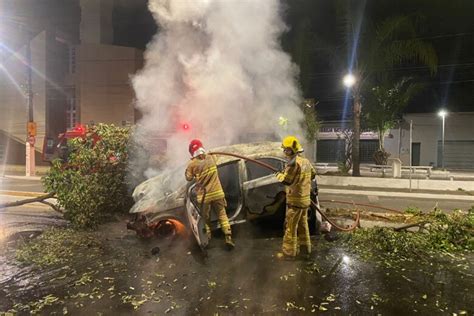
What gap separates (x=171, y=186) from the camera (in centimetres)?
627

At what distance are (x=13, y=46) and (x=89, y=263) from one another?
2577cm

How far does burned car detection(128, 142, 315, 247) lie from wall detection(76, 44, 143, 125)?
18681 mm

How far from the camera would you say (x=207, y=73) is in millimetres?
8492

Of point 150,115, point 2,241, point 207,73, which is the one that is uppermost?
point 207,73

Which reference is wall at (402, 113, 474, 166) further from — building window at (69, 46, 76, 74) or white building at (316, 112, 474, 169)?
building window at (69, 46, 76, 74)

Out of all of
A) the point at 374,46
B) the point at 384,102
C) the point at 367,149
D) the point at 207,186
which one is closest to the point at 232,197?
the point at 207,186

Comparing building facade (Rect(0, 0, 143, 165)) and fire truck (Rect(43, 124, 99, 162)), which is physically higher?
building facade (Rect(0, 0, 143, 165))

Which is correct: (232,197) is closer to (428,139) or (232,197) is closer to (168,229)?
(168,229)

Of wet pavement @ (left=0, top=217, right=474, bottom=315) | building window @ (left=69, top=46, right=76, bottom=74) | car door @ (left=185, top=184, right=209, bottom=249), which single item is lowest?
wet pavement @ (left=0, top=217, right=474, bottom=315)

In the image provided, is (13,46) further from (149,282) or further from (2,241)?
(149,282)

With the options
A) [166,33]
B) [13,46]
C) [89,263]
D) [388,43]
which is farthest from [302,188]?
[13,46]

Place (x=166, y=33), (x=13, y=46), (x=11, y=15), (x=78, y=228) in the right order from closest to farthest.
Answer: (x=78, y=228) → (x=166, y=33) → (x=11, y=15) → (x=13, y=46)

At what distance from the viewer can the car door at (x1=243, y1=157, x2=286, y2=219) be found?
19.6 feet

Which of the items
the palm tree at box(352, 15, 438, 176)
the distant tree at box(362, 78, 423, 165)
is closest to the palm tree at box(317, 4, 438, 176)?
the palm tree at box(352, 15, 438, 176)
